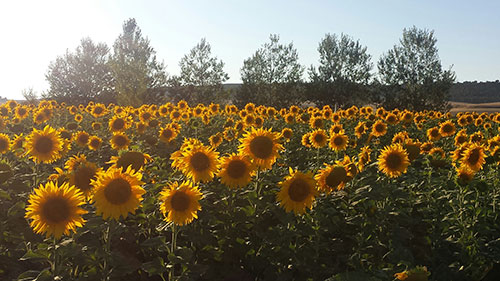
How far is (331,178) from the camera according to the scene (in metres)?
5.17

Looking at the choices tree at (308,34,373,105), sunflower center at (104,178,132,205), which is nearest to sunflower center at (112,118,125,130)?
sunflower center at (104,178,132,205)

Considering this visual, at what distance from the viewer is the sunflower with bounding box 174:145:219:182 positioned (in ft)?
16.6

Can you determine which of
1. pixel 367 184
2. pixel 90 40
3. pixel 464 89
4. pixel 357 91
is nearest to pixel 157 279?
pixel 367 184

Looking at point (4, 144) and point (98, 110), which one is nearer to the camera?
point (4, 144)

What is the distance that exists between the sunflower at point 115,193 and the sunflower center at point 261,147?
181cm

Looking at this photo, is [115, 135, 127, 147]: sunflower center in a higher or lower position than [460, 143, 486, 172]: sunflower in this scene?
higher

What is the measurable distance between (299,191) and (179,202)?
4.41ft

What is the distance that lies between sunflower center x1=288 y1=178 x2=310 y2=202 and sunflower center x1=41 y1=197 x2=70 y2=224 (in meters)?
2.27

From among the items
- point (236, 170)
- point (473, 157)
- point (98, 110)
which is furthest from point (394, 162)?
point (98, 110)

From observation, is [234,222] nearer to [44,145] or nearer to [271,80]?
[44,145]

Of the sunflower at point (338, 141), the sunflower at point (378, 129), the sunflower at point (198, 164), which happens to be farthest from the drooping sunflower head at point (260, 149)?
the sunflower at point (378, 129)

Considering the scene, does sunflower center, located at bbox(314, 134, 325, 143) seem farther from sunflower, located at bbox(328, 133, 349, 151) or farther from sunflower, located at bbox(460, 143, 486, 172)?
sunflower, located at bbox(460, 143, 486, 172)

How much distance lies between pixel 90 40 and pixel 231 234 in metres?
66.5

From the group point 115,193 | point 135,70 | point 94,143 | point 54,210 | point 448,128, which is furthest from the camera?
point 135,70
